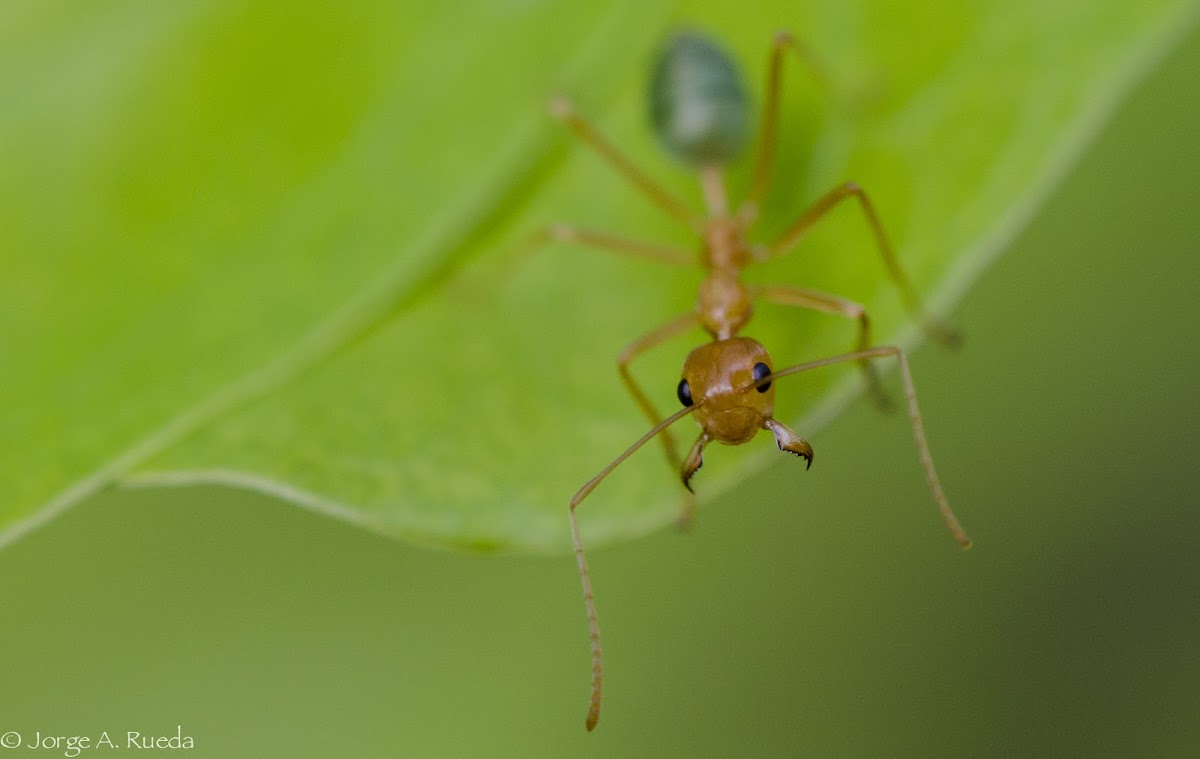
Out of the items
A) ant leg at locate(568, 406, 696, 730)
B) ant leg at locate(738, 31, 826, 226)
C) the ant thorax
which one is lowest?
ant leg at locate(568, 406, 696, 730)

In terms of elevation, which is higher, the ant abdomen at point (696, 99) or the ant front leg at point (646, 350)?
the ant abdomen at point (696, 99)

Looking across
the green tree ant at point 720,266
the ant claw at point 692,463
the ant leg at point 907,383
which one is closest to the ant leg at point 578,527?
the green tree ant at point 720,266

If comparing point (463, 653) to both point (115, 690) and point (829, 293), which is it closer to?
point (115, 690)

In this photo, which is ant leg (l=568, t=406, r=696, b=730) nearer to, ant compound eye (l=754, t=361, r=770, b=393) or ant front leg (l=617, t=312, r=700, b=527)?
ant front leg (l=617, t=312, r=700, b=527)

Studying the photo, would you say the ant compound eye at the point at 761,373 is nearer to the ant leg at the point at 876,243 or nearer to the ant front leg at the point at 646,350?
the ant front leg at the point at 646,350

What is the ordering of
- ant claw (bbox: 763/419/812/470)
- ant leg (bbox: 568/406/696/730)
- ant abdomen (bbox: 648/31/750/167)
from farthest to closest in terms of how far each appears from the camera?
ant abdomen (bbox: 648/31/750/167)
ant claw (bbox: 763/419/812/470)
ant leg (bbox: 568/406/696/730)

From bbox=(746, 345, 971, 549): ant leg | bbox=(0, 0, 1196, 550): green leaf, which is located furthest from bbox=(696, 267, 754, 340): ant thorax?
bbox=(746, 345, 971, 549): ant leg

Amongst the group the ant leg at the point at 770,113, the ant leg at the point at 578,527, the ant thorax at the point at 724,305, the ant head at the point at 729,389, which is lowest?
the ant leg at the point at 578,527

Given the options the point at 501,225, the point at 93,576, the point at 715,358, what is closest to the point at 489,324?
the point at 501,225
